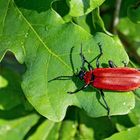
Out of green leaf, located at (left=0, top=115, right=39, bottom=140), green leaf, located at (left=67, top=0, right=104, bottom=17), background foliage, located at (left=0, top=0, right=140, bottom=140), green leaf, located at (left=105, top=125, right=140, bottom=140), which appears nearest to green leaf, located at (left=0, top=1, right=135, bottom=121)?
background foliage, located at (left=0, top=0, right=140, bottom=140)

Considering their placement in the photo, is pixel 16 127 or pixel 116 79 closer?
pixel 116 79

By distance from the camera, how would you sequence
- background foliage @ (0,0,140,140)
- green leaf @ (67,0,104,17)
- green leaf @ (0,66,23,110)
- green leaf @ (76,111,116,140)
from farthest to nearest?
1. green leaf @ (76,111,116,140)
2. green leaf @ (0,66,23,110)
3. background foliage @ (0,0,140,140)
4. green leaf @ (67,0,104,17)

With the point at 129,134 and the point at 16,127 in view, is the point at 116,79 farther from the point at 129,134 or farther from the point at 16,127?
the point at 16,127

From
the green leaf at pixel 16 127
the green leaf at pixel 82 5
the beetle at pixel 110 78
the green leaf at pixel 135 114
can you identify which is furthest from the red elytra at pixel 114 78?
the green leaf at pixel 16 127

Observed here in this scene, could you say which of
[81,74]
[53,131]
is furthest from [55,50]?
[53,131]


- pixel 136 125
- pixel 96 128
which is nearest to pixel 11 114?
pixel 96 128

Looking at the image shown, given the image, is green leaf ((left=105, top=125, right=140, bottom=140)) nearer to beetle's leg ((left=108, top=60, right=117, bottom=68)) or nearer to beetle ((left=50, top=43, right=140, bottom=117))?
beetle ((left=50, top=43, right=140, bottom=117))

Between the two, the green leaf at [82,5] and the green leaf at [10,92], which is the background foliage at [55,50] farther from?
the green leaf at [10,92]
